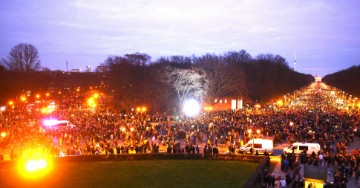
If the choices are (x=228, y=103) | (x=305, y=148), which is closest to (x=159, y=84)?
(x=228, y=103)

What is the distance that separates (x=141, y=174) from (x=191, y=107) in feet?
154

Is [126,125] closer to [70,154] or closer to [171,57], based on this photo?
[70,154]

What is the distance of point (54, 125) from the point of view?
42344mm

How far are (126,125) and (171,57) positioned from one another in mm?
72640

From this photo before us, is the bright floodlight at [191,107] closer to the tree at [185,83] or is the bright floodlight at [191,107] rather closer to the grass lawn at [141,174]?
the tree at [185,83]

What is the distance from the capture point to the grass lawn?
72.5ft

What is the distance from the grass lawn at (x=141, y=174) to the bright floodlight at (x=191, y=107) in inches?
1595

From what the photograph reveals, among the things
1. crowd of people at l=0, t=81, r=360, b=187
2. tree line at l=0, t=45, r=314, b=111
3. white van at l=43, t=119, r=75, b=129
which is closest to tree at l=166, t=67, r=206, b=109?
tree line at l=0, t=45, r=314, b=111

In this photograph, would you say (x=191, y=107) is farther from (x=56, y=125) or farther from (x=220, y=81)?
(x=56, y=125)

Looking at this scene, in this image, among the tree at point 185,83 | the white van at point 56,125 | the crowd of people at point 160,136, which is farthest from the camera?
the tree at point 185,83

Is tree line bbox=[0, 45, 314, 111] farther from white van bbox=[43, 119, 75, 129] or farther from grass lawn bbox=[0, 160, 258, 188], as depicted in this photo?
grass lawn bbox=[0, 160, 258, 188]

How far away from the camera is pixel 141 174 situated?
2450 cm

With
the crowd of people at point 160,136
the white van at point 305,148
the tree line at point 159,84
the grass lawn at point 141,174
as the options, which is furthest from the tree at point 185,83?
the grass lawn at point 141,174

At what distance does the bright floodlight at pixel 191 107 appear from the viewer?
6907 centimetres
